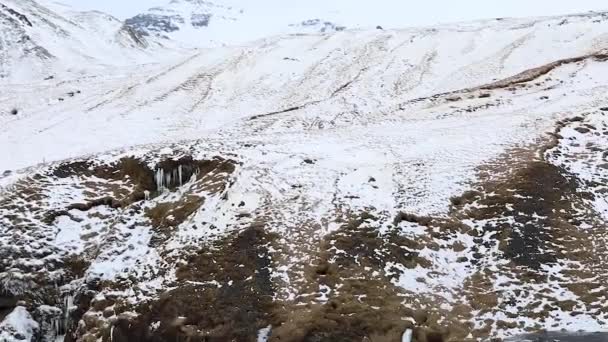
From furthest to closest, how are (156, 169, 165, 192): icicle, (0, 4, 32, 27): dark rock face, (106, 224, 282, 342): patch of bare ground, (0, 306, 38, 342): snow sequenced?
1. (0, 4, 32, 27): dark rock face
2. (156, 169, 165, 192): icicle
3. (0, 306, 38, 342): snow
4. (106, 224, 282, 342): patch of bare ground

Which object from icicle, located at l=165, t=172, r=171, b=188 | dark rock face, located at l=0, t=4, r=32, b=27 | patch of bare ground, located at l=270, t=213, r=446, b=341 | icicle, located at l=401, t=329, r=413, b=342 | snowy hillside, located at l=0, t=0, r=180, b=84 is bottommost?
icicle, located at l=401, t=329, r=413, b=342

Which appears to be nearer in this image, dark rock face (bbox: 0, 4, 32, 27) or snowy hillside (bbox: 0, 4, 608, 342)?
snowy hillside (bbox: 0, 4, 608, 342)

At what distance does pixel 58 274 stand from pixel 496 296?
9.10 m

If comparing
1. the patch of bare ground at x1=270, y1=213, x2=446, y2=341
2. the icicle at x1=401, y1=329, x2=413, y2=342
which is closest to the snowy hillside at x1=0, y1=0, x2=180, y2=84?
the patch of bare ground at x1=270, y1=213, x2=446, y2=341

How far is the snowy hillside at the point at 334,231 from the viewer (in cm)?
1155

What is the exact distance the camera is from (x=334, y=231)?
13.4 m

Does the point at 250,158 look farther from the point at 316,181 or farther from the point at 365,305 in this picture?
the point at 365,305

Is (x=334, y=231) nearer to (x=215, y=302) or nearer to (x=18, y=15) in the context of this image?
(x=215, y=302)

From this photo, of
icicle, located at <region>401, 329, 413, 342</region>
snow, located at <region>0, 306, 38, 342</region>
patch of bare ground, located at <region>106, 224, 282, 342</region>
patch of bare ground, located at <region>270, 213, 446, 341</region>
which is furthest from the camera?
snow, located at <region>0, 306, 38, 342</region>

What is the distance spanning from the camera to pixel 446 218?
1380 centimetres

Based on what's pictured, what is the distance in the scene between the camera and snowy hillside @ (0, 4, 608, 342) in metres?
11.5

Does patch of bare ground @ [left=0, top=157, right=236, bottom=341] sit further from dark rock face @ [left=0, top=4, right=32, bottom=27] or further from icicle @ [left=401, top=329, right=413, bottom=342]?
dark rock face @ [left=0, top=4, right=32, bottom=27]

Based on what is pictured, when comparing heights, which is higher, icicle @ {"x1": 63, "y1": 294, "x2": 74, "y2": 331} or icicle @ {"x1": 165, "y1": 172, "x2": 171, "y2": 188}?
icicle @ {"x1": 165, "y1": 172, "x2": 171, "y2": 188}

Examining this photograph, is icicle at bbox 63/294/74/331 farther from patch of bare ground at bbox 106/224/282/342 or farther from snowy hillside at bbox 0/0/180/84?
snowy hillside at bbox 0/0/180/84
